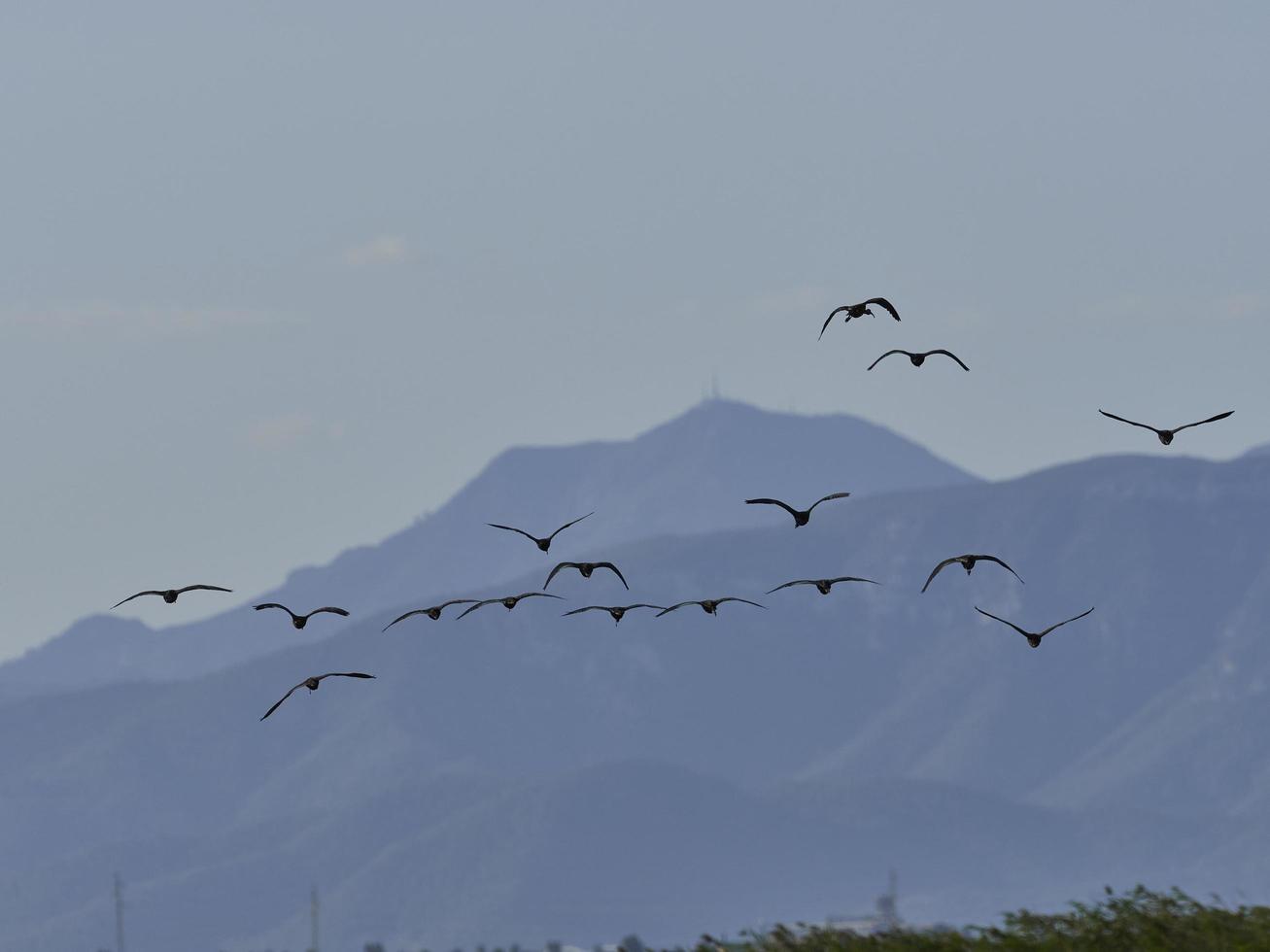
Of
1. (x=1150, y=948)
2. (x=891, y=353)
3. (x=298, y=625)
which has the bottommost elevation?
(x=1150, y=948)

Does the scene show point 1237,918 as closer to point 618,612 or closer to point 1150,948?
point 1150,948

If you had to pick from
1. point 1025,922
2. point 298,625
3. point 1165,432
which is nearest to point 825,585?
point 1165,432

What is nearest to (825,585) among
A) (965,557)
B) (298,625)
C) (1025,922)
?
(965,557)

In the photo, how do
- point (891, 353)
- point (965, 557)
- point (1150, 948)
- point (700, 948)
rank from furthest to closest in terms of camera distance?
point (700, 948), point (1150, 948), point (891, 353), point (965, 557)

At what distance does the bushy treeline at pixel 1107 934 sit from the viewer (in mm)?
49219

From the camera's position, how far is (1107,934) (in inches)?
2007

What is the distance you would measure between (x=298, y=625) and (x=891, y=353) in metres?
7.08

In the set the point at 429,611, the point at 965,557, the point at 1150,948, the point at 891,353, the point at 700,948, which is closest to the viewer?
the point at 965,557

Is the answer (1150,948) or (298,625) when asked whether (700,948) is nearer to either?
(1150,948)

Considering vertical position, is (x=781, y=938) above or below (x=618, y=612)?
below

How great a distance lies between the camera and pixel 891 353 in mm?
29062

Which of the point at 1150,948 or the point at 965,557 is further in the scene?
the point at 1150,948

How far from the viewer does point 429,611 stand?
31.2m

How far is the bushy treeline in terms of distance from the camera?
49219 mm
